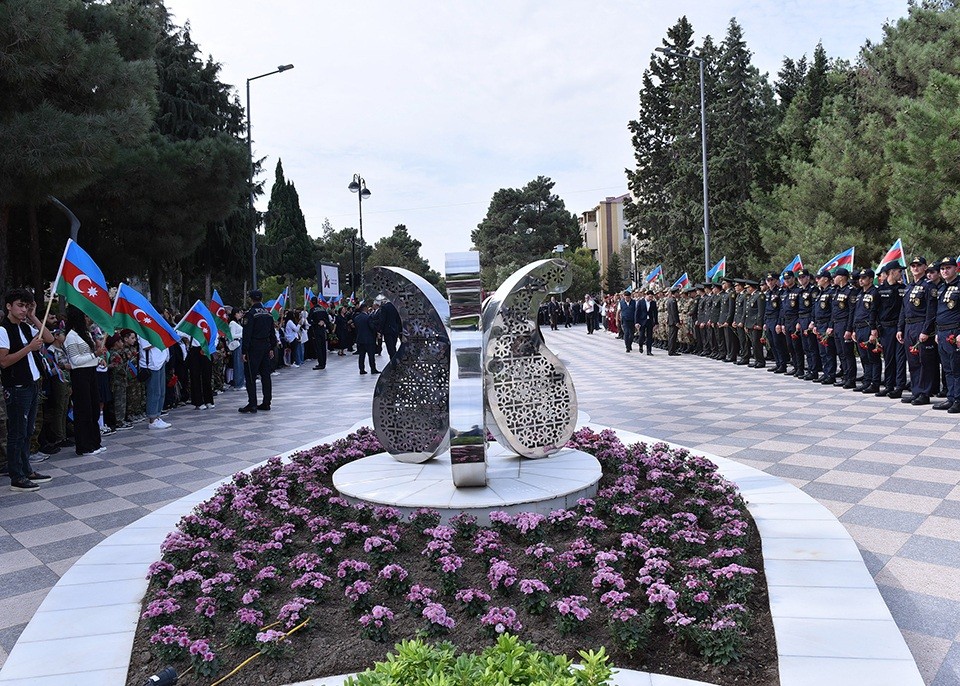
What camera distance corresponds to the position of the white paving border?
305 cm

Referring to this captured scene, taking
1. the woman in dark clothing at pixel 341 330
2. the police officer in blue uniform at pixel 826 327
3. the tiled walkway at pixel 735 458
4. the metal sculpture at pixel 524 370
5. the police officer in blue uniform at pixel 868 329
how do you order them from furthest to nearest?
the woman in dark clothing at pixel 341 330
the police officer in blue uniform at pixel 826 327
the police officer in blue uniform at pixel 868 329
the metal sculpture at pixel 524 370
the tiled walkway at pixel 735 458

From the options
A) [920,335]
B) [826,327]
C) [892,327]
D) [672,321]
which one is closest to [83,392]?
[920,335]

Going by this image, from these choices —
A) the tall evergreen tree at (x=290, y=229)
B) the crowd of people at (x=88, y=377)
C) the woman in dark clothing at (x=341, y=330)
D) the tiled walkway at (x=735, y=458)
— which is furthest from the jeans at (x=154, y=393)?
the tall evergreen tree at (x=290, y=229)

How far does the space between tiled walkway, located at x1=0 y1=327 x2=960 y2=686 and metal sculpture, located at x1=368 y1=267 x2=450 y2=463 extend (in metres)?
2.23

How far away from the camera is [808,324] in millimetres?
13281

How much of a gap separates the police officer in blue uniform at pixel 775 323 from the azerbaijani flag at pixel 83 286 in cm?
1191

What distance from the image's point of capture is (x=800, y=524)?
4820mm

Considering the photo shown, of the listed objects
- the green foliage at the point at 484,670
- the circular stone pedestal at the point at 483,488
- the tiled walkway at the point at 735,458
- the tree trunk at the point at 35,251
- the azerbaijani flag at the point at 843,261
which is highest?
the tree trunk at the point at 35,251

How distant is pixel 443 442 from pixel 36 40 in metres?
8.40

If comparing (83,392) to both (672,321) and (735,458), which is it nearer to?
(735,458)

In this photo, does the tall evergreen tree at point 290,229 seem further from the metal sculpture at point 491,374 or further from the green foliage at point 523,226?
the metal sculpture at point 491,374

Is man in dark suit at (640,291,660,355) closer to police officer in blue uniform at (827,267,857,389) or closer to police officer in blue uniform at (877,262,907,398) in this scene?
police officer in blue uniform at (827,267,857,389)

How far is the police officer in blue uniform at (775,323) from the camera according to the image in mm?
14680

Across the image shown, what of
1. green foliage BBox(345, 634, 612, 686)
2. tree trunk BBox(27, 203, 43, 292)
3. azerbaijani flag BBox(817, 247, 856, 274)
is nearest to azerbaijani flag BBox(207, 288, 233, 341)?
tree trunk BBox(27, 203, 43, 292)
